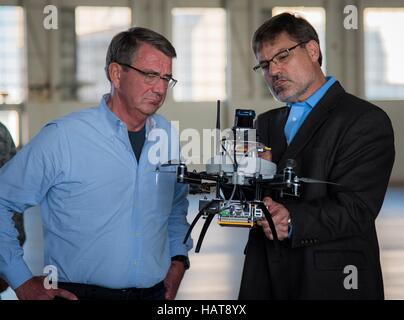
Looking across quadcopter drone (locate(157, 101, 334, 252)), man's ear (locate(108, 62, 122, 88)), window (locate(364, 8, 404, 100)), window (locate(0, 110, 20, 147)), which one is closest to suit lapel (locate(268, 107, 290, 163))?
quadcopter drone (locate(157, 101, 334, 252))

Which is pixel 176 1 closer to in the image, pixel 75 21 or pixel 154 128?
pixel 75 21

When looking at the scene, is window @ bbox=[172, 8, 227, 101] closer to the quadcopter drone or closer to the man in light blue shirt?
the man in light blue shirt

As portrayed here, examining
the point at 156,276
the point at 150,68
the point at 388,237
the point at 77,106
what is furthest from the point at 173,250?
the point at 77,106

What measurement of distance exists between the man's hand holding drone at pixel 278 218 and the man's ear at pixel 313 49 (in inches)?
21.3

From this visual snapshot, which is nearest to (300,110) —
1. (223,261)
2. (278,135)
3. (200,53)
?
(278,135)

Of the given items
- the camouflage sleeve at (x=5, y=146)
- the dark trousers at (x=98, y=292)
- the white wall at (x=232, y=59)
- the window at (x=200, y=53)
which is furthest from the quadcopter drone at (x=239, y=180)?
the window at (x=200, y=53)

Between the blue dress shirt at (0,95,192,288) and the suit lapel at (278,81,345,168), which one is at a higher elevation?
the suit lapel at (278,81,345,168)

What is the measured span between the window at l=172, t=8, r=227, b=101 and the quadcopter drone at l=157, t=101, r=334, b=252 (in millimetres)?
13103

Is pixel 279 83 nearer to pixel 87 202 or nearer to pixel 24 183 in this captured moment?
pixel 87 202

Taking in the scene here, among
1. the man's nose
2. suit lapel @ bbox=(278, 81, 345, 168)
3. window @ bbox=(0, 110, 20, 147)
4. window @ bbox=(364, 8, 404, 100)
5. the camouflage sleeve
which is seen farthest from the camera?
window @ bbox=(364, 8, 404, 100)

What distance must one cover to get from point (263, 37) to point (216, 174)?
23.7 inches

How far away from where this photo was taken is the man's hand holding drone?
1781mm

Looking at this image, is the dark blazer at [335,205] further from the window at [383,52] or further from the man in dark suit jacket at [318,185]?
the window at [383,52]

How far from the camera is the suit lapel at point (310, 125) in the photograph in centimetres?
202
